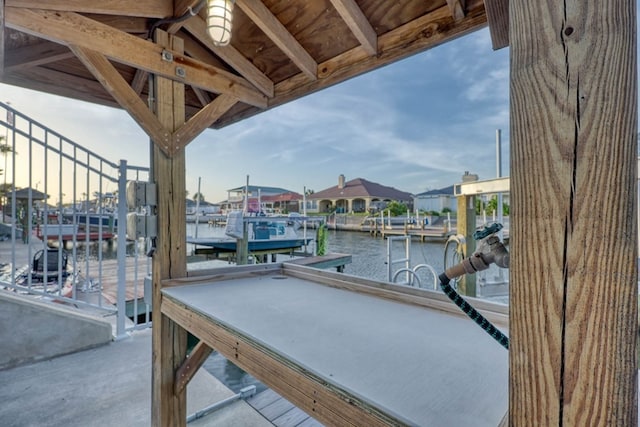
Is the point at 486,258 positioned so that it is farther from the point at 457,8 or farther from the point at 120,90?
the point at 120,90

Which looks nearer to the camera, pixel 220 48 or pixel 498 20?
pixel 498 20

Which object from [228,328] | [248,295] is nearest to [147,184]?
[248,295]

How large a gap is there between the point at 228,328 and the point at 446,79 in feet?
64.9

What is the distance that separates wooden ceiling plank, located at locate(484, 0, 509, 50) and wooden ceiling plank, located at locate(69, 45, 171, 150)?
1.63 m

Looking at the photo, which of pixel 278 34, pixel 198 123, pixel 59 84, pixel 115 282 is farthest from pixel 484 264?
pixel 115 282

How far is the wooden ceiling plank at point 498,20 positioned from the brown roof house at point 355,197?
87.2 ft

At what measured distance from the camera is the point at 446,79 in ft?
57.7

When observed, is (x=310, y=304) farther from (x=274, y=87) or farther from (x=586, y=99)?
(x=274, y=87)

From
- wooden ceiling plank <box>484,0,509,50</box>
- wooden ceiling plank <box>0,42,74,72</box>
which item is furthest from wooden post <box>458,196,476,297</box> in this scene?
wooden ceiling plank <box>0,42,74,72</box>

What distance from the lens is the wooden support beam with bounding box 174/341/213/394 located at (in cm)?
157

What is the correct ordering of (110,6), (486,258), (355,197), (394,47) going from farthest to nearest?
(355,197) < (394,47) < (110,6) < (486,258)

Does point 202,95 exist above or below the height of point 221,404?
above

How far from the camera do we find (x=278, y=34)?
5.66ft

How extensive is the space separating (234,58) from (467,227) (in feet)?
8.04
